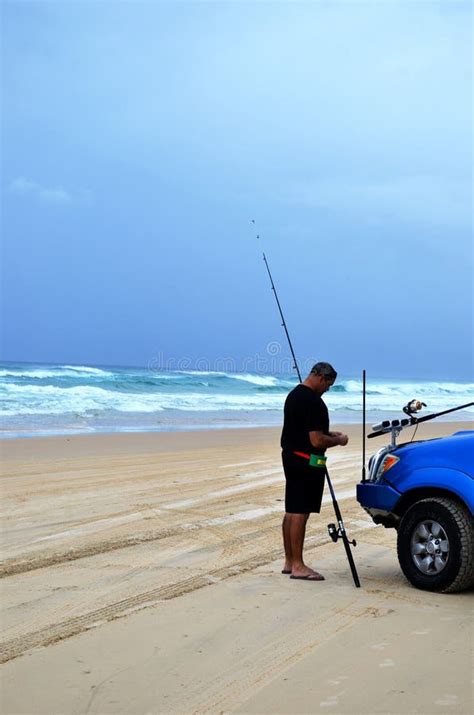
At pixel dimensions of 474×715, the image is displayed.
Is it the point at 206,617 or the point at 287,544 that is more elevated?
the point at 287,544

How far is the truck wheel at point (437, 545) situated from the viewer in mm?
5941

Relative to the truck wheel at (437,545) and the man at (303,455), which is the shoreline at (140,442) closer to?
the man at (303,455)

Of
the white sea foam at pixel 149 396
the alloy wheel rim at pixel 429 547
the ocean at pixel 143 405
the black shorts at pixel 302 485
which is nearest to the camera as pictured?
the alloy wheel rim at pixel 429 547

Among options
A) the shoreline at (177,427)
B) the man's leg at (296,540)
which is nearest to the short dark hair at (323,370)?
the man's leg at (296,540)

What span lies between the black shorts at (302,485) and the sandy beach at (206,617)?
57 centimetres

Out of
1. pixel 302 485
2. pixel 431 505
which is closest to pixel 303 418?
pixel 302 485

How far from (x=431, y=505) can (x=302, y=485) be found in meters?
1.00

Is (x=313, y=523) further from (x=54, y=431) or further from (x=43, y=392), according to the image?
(x=43, y=392)

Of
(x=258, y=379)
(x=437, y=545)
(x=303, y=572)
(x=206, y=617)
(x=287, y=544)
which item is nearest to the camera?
(x=206, y=617)

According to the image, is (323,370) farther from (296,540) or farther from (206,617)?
(206,617)

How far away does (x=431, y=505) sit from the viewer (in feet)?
20.2

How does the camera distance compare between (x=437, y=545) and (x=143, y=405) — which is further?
(x=143, y=405)

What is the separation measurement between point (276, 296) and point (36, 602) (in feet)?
12.8

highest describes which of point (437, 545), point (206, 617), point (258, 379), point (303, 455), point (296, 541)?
point (258, 379)
